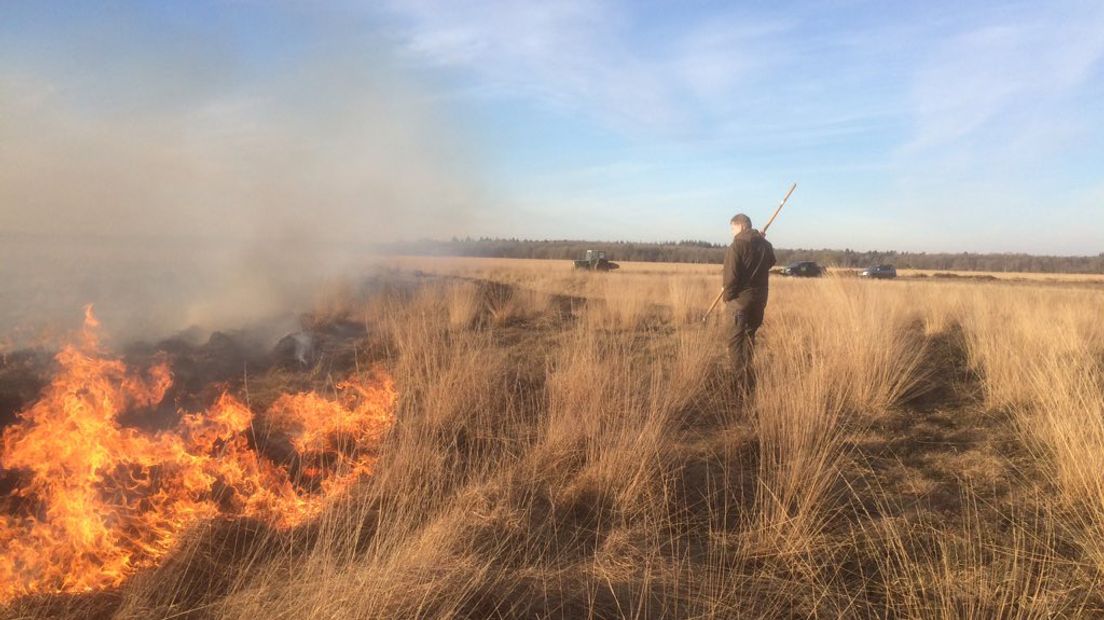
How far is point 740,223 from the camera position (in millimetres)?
6500

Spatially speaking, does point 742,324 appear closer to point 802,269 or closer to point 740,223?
point 740,223

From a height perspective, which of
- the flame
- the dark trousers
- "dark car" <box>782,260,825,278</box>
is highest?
"dark car" <box>782,260,825,278</box>

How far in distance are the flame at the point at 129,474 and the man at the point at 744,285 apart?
3.62 m

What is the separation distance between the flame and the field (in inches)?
6.9

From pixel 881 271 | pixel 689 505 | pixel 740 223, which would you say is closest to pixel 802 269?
pixel 881 271

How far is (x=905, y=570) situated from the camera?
2.64 meters

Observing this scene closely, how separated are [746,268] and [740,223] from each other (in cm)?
55

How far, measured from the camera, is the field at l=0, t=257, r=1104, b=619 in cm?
252

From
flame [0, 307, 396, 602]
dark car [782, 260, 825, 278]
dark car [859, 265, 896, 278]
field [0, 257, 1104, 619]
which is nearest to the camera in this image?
field [0, 257, 1104, 619]

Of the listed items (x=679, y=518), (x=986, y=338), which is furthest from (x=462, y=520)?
(x=986, y=338)

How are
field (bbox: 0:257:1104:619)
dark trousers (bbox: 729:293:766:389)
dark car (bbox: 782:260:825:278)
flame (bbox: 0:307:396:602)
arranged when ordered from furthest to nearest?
dark car (bbox: 782:260:825:278) < dark trousers (bbox: 729:293:766:389) < flame (bbox: 0:307:396:602) < field (bbox: 0:257:1104:619)

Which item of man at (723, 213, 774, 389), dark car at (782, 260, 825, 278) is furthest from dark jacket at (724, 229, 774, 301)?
dark car at (782, 260, 825, 278)

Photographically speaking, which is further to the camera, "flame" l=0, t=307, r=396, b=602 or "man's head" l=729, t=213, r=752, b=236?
"man's head" l=729, t=213, r=752, b=236

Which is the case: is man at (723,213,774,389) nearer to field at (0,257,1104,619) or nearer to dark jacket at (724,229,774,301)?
dark jacket at (724,229,774,301)
